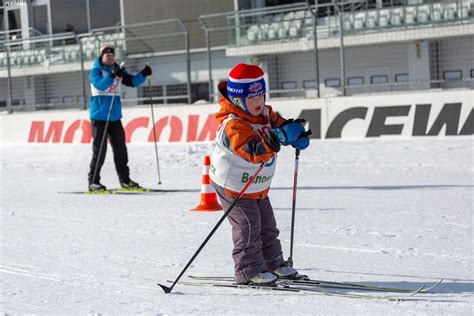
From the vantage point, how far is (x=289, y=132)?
4.62 m

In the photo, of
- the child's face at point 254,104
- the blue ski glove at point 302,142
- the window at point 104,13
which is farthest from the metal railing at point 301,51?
the blue ski glove at point 302,142

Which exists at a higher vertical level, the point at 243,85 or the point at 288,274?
the point at 243,85

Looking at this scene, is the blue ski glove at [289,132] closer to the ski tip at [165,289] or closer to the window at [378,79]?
the ski tip at [165,289]

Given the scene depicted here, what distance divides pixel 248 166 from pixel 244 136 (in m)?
0.30

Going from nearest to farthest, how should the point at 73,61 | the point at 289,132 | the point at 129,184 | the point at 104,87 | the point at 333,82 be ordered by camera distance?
the point at 289,132 → the point at 104,87 → the point at 129,184 → the point at 333,82 → the point at 73,61

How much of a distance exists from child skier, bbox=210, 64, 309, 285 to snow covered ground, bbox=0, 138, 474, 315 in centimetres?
25

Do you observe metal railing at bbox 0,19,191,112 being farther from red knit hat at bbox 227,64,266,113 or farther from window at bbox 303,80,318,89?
red knit hat at bbox 227,64,266,113

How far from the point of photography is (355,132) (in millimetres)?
15586

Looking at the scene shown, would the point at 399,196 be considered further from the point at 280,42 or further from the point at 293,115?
the point at 280,42

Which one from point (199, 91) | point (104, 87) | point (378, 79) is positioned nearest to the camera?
point (104, 87)

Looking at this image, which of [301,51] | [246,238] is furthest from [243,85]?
[301,51]

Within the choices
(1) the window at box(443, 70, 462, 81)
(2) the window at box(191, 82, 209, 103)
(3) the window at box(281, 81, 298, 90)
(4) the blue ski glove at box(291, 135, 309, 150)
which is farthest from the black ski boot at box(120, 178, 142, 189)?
(3) the window at box(281, 81, 298, 90)

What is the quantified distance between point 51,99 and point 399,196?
2312 cm

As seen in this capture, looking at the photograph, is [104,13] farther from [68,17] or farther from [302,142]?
[302,142]
